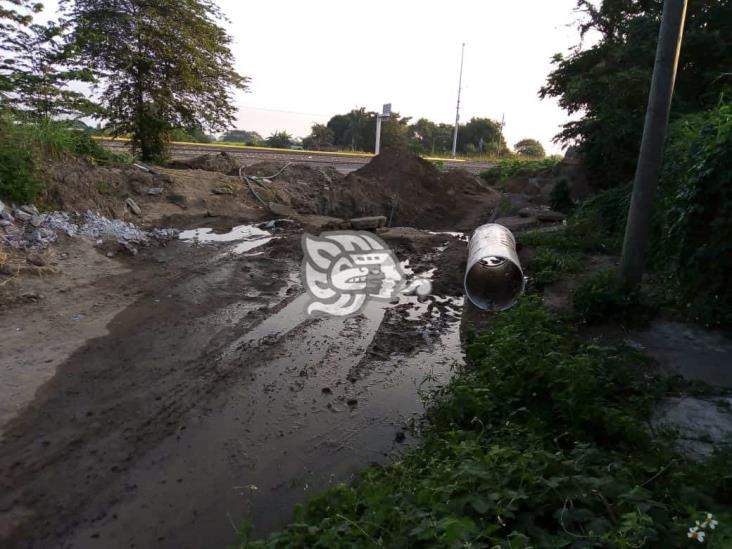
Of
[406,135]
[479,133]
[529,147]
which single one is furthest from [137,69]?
[479,133]

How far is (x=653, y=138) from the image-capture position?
5.66 meters

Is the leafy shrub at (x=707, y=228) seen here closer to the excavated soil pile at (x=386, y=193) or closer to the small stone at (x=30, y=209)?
the excavated soil pile at (x=386, y=193)

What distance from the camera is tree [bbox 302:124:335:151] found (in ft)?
144

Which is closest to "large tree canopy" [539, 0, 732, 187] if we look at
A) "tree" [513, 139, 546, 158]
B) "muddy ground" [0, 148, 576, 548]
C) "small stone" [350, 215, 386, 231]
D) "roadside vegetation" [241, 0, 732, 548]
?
"roadside vegetation" [241, 0, 732, 548]

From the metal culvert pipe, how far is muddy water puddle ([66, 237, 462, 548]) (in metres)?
0.90

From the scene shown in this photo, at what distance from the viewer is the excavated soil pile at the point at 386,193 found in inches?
598

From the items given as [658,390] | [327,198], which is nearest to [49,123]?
[327,198]

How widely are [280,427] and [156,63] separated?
42.5 feet

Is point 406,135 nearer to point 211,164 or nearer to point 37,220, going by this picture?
point 211,164

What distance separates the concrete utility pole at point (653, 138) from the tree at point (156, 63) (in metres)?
12.0

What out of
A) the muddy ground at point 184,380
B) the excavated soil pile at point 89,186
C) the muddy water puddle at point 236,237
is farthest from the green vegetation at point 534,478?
the excavated soil pile at point 89,186

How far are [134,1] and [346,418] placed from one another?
44.5 ft

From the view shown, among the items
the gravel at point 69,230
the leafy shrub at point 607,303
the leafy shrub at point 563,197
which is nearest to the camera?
the leafy shrub at point 607,303

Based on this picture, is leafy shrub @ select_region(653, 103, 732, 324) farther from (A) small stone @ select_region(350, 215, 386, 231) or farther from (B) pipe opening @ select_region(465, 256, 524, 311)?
(A) small stone @ select_region(350, 215, 386, 231)
